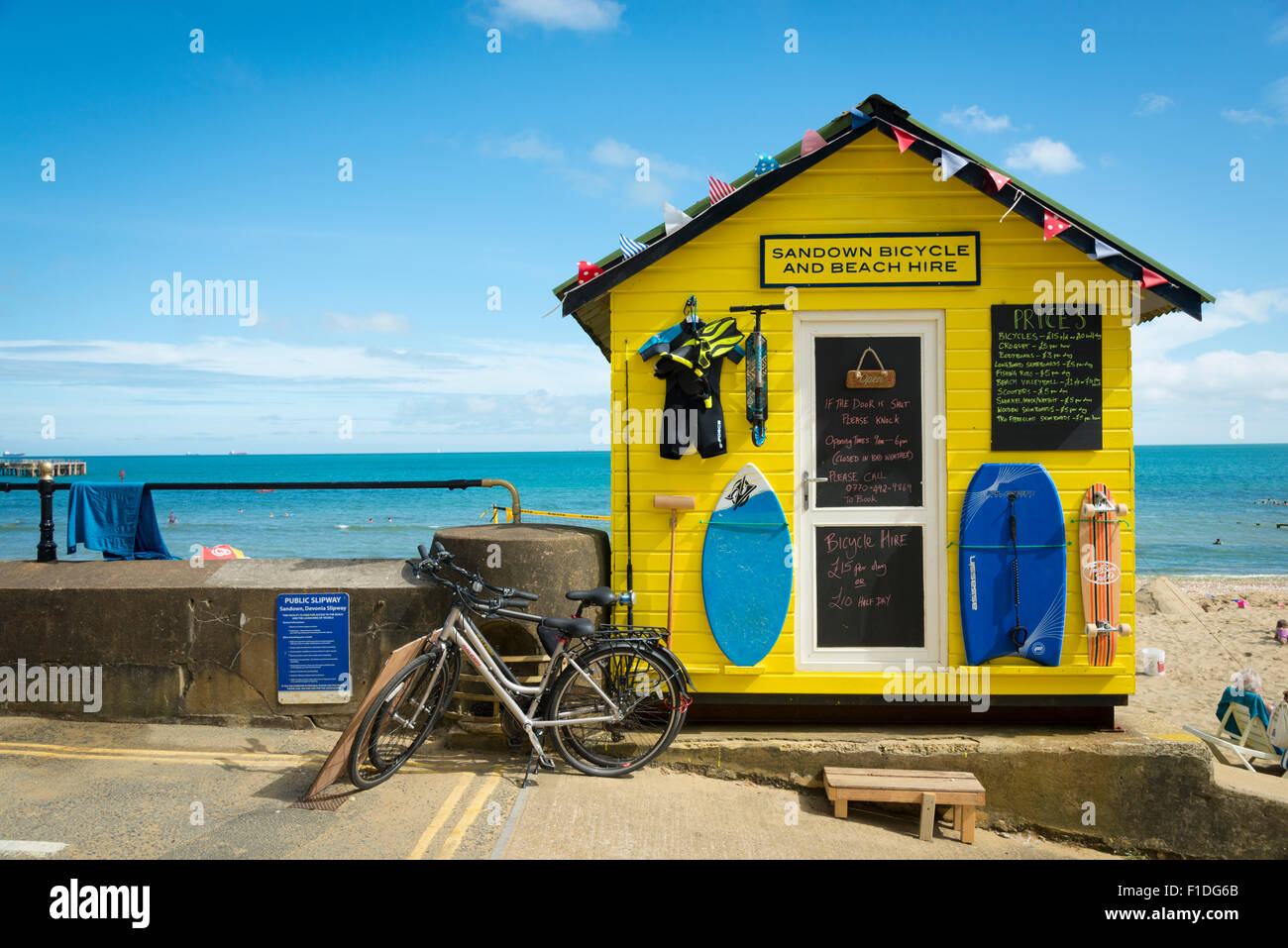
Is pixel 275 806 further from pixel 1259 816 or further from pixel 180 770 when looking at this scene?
pixel 1259 816

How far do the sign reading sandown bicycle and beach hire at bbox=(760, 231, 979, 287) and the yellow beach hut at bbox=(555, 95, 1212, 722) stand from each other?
13 mm

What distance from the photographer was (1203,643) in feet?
45.9

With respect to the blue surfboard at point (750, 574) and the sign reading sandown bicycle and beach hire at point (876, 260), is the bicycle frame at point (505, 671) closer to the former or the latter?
the blue surfboard at point (750, 574)

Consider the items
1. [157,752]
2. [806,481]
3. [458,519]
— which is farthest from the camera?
[458,519]

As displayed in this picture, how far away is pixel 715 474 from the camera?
505 centimetres

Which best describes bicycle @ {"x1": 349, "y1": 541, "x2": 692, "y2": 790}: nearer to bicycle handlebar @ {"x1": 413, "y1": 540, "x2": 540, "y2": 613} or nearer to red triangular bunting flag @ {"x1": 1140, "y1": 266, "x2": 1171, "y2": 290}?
bicycle handlebar @ {"x1": 413, "y1": 540, "x2": 540, "y2": 613}

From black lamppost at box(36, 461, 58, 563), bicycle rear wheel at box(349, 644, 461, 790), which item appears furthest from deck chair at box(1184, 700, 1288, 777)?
black lamppost at box(36, 461, 58, 563)

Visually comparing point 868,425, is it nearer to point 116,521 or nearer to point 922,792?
point 922,792

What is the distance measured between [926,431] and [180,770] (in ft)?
16.3

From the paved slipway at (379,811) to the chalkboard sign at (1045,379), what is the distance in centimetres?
249

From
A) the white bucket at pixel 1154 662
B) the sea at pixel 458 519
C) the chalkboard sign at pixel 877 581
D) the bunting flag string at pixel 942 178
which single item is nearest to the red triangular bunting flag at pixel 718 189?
the bunting flag string at pixel 942 178

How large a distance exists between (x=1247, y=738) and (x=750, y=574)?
6.23 metres

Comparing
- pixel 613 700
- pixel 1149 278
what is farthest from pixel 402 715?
pixel 1149 278
